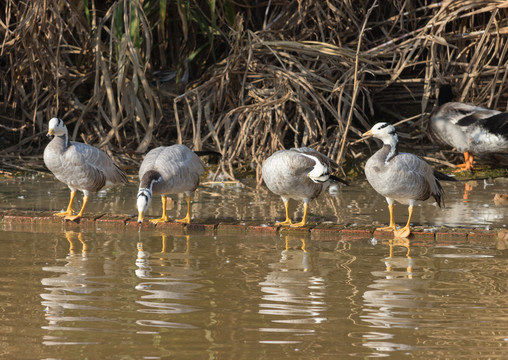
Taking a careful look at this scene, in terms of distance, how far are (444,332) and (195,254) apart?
2611 mm

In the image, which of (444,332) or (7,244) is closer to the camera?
(444,332)

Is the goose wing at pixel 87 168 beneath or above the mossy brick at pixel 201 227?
above

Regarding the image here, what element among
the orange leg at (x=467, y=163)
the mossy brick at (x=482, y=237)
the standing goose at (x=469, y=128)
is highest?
the standing goose at (x=469, y=128)

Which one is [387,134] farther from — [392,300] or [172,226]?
[392,300]

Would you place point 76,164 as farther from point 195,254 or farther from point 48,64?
point 48,64

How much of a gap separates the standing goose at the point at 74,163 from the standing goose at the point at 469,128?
497 centimetres

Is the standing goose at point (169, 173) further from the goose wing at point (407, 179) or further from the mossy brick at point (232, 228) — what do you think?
the goose wing at point (407, 179)

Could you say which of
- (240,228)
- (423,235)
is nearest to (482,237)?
(423,235)

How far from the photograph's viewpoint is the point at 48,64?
11.6 metres

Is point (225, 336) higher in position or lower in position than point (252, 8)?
lower

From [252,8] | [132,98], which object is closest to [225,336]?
[132,98]

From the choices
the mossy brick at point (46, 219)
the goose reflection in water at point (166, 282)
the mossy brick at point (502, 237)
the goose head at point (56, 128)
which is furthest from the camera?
the goose head at point (56, 128)

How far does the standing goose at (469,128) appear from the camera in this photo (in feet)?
35.7

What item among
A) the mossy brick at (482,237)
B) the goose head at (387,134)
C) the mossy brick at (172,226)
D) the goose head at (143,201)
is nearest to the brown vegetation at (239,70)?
the goose head at (387,134)
